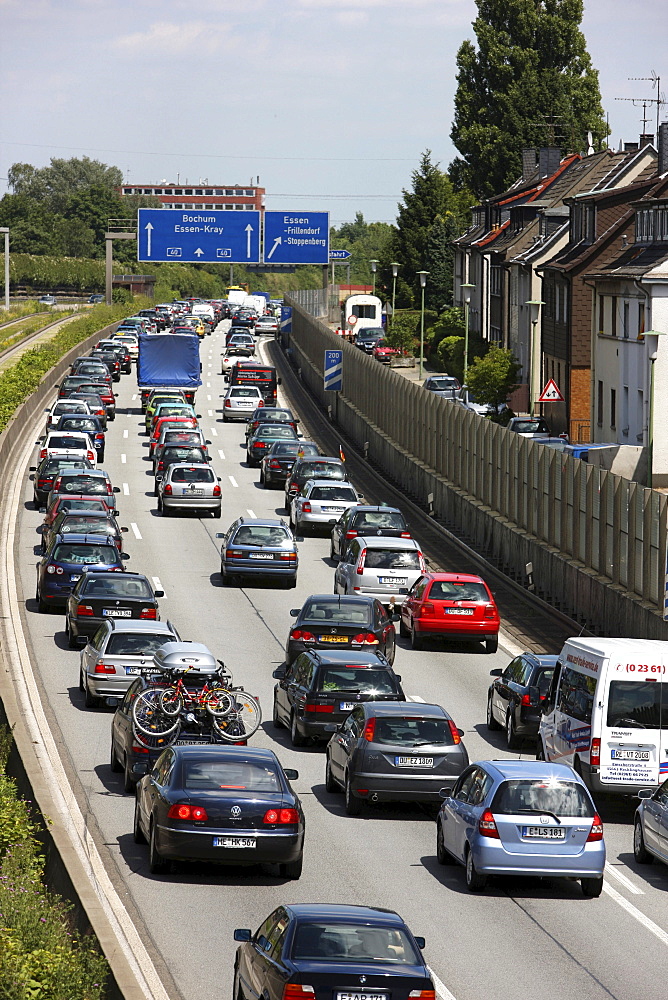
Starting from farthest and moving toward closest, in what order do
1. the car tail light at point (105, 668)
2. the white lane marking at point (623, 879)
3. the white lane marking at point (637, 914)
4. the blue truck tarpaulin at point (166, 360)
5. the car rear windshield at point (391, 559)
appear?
the blue truck tarpaulin at point (166, 360), the car rear windshield at point (391, 559), the car tail light at point (105, 668), the white lane marking at point (623, 879), the white lane marking at point (637, 914)

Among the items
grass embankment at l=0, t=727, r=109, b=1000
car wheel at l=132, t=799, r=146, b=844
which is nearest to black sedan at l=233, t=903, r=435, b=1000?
grass embankment at l=0, t=727, r=109, b=1000

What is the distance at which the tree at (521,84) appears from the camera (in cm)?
12712

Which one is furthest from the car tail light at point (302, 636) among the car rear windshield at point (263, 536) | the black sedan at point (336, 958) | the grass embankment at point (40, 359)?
the grass embankment at point (40, 359)

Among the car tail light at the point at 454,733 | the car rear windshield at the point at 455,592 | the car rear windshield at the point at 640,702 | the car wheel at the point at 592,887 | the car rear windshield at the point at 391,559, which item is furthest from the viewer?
the car rear windshield at the point at 391,559

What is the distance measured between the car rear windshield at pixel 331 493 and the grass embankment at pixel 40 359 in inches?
678

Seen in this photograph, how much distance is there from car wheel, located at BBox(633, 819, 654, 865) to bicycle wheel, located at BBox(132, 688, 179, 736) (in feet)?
17.4

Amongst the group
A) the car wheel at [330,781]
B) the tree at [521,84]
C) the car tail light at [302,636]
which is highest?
the tree at [521,84]

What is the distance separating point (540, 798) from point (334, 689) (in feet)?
22.0

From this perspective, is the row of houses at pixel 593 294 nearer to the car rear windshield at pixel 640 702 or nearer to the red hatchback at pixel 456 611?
the red hatchback at pixel 456 611

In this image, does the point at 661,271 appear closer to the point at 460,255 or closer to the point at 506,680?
the point at 506,680

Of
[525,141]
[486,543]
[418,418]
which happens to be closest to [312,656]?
[486,543]

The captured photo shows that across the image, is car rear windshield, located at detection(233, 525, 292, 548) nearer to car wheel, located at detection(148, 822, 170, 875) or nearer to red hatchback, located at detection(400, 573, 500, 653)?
red hatchback, located at detection(400, 573, 500, 653)

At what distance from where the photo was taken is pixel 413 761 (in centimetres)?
1978

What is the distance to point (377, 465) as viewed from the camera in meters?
64.6
